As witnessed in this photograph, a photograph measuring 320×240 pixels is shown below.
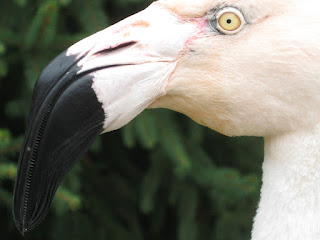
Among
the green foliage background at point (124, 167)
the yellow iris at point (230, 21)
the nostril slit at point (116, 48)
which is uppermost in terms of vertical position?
the yellow iris at point (230, 21)

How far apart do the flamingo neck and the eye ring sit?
1.14 feet

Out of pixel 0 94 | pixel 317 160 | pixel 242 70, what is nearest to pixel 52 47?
pixel 0 94

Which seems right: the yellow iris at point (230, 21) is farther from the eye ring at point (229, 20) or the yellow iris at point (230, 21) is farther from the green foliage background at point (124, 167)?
the green foliage background at point (124, 167)

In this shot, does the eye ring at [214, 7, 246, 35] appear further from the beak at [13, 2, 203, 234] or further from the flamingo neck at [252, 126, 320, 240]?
the flamingo neck at [252, 126, 320, 240]

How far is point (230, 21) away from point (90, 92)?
441 mm

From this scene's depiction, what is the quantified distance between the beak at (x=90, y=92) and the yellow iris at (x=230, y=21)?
0.07 metres

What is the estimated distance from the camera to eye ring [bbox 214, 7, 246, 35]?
143 cm

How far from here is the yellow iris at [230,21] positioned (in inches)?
56.4

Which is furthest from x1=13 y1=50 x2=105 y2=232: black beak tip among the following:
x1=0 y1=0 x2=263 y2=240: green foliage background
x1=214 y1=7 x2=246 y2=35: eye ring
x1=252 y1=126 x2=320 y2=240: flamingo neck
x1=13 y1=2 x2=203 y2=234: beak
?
x1=0 y1=0 x2=263 y2=240: green foliage background

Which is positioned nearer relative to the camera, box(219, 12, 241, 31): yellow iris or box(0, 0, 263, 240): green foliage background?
box(219, 12, 241, 31): yellow iris

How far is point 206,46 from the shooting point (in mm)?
1458

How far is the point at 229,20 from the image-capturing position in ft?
4.71

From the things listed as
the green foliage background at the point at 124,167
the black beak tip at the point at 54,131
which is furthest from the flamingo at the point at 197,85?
the green foliage background at the point at 124,167

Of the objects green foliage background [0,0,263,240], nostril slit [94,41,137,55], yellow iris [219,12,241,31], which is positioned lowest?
green foliage background [0,0,263,240]
